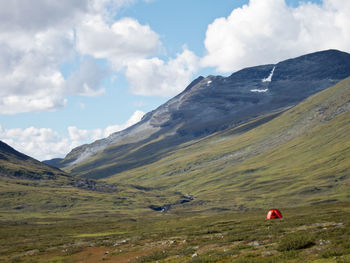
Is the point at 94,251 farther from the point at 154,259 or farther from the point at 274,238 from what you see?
the point at 274,238

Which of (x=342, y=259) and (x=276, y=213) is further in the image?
(x=276, y=213)

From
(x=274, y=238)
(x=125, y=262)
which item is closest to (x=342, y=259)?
(x=274, y=238)

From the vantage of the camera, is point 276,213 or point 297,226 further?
point 276,213

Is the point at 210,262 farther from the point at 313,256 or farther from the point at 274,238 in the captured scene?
the point at 274,238

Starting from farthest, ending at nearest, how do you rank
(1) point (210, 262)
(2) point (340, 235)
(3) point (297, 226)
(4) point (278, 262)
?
(3) point (297, 226), (2) point (340, 235), (1) point (210, 262), (4) point (278, 262)

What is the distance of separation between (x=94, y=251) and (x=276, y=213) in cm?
3399

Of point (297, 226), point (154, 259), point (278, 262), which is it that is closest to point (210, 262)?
point (278, 262)

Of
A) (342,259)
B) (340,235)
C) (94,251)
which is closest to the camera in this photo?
(342,259)

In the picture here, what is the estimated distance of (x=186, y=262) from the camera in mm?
33719

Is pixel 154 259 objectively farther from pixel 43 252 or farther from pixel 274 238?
pixel 43 252

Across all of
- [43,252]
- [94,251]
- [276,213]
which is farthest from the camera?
[276,213]

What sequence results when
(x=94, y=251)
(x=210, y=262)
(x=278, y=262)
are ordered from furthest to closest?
(x=94, y=251), (x=210, y=262), (x=278, y=262)

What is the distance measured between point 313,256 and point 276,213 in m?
43.8

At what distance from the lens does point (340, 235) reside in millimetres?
37219
